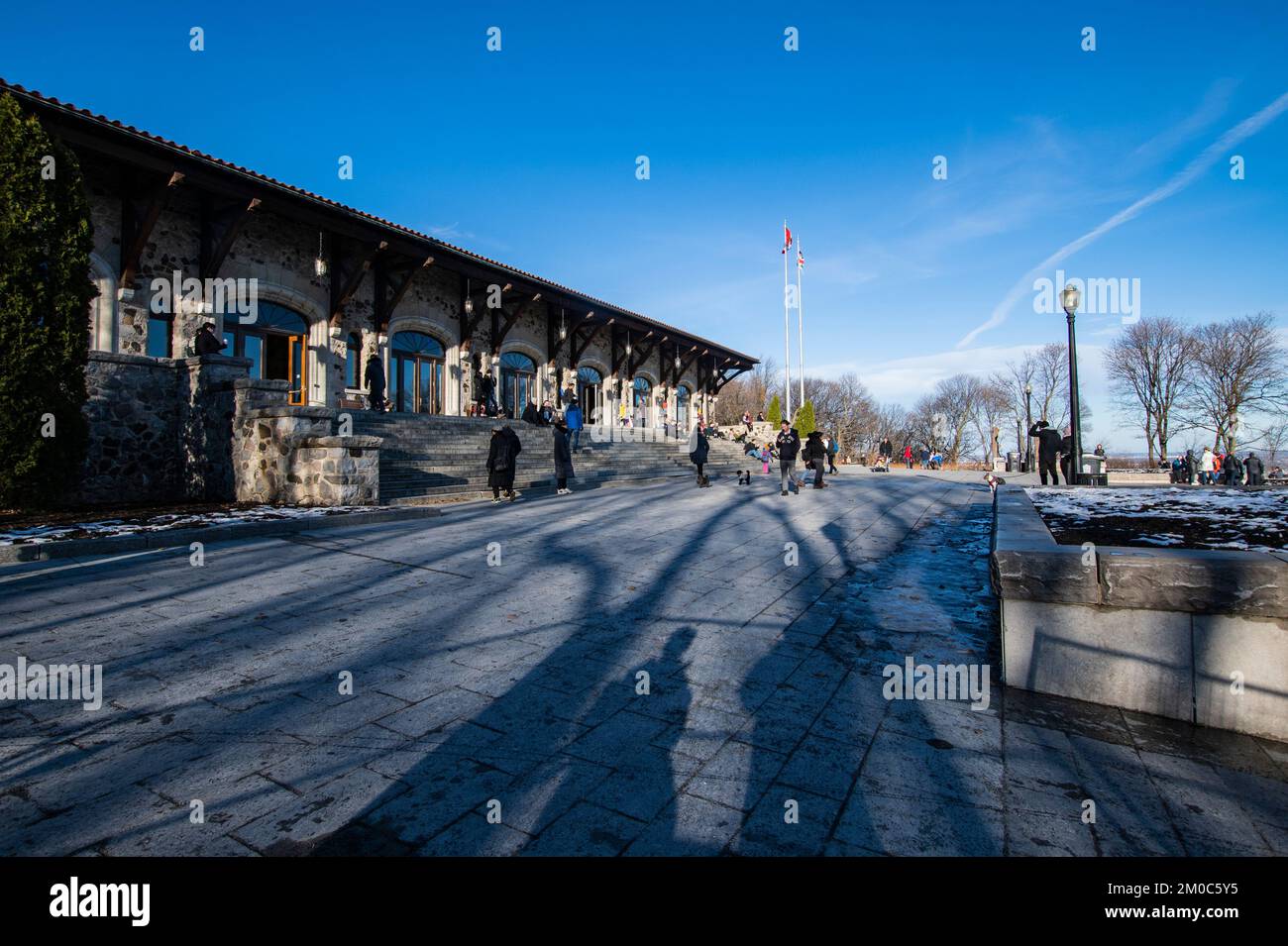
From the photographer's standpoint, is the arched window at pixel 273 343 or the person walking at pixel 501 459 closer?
the person walking at pixel 501 459

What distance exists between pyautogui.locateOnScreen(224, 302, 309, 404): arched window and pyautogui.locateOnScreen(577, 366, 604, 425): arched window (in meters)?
12.7

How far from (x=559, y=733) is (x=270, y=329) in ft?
55.4

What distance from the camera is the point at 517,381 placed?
2445 cm

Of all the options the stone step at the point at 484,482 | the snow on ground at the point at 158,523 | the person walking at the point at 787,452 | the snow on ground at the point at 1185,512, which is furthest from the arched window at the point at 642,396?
the snow on ground at the point at 1185,512

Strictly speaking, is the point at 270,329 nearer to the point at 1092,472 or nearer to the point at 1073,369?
the point at 1073,369

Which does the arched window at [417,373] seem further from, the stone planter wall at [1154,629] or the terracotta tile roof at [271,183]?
the stone planter wall at [1154,629]

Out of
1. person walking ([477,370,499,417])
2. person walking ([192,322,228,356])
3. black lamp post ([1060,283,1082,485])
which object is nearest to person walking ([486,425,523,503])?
person walking ([192,322,228,356])

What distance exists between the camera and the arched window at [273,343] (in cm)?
1523

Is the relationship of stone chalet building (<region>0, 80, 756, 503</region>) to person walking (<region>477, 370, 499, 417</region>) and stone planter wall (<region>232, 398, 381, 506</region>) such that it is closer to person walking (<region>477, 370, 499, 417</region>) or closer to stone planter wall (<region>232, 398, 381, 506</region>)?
stone planter wall (<region>232, 398, 381, 506</region>)

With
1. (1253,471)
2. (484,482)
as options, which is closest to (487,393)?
(484,482)

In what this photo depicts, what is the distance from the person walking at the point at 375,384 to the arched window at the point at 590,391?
11.2 m

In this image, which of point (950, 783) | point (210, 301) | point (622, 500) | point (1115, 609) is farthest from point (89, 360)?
point (1115, 609)

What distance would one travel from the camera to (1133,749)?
122 inches
